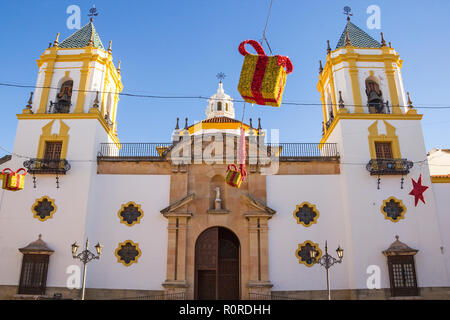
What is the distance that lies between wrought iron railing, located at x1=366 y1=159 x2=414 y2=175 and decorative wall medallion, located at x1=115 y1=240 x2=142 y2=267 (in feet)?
36.5

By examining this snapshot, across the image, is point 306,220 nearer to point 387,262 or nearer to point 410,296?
point 387,262

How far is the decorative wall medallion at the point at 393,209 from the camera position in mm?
16641

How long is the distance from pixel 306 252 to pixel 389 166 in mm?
5501

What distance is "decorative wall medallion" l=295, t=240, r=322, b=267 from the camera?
54.3ft

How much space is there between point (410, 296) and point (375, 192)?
14.8 ft

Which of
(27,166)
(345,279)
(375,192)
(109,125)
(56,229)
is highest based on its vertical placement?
(109,125)

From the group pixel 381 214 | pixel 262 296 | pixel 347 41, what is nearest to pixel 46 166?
pixel 262 296

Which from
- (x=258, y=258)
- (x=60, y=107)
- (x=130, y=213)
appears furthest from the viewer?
(x=60, y=107)

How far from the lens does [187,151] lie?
18266 mm

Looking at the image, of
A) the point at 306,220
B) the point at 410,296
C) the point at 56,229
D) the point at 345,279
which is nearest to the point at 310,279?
the point at 345,279

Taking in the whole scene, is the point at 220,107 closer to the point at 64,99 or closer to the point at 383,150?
the point at 64,99

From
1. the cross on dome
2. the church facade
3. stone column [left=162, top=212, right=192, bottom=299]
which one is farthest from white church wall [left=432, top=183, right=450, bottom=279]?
the cross on dome

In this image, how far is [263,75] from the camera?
31.0 ft
